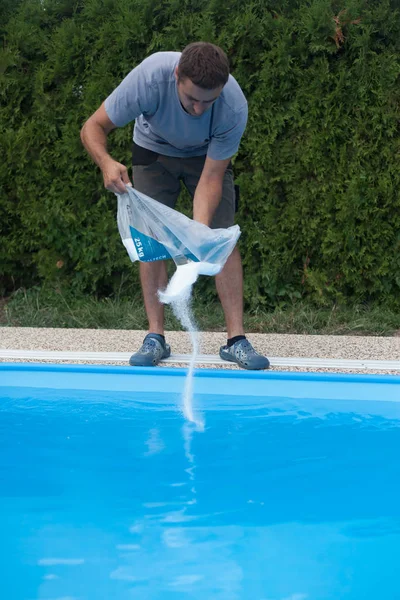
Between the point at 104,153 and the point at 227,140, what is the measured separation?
0.55 m

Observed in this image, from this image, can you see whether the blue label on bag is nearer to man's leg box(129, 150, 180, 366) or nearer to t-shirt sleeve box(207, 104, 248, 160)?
man's leg box(129, 150, 180, 366)

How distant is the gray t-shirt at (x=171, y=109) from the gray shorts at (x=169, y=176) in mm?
184

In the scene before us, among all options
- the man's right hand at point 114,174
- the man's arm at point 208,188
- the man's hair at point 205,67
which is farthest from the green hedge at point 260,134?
the man's hair at point 205,67

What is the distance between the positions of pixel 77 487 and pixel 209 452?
529mm

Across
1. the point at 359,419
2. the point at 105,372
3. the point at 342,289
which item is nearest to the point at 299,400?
the point at 359,419

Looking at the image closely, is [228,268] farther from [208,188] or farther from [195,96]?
[195,96]

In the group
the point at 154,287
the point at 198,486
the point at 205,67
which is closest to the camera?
the point at 198,486

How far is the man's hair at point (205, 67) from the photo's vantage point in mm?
2949

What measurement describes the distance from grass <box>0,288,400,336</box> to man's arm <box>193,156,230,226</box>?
1.59m

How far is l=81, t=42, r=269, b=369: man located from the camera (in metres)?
3.10

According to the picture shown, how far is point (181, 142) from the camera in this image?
3.61m

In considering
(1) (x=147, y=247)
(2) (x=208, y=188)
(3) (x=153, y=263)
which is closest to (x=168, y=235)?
(1) (x=147, y=247)

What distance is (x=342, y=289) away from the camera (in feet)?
17.5

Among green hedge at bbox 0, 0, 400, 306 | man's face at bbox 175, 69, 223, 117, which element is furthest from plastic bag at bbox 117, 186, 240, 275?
green hedge at bbox 0, 0, 400, 306
